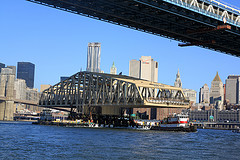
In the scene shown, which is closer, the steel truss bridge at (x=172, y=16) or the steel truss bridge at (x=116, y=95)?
the steel truss bridge at (x=172, y=16)

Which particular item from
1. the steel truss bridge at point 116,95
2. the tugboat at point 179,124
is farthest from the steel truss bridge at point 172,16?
the steel truss bridge at point 116,95

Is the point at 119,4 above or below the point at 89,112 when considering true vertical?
above

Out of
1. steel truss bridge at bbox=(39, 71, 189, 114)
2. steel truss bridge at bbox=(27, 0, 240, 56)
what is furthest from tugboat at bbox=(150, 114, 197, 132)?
steel truss bridge at bbox=(27, 0, 240, 56)

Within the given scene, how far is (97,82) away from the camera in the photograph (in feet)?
454

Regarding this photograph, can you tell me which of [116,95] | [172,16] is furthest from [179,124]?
[172,16]

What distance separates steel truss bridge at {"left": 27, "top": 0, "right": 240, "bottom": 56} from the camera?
214ft

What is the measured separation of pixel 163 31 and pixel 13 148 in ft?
138

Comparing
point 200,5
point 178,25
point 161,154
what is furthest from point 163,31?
point 161,154

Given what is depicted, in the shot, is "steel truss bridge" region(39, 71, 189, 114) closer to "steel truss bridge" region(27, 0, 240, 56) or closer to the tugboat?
the tugboat

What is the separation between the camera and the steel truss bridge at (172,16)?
65.4m

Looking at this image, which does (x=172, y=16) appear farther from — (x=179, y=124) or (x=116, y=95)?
(x=116, y=95)

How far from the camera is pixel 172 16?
2771 inches

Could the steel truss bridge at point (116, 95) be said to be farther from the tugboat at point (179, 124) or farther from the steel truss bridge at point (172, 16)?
the steel truss bridge at point (172, 16)

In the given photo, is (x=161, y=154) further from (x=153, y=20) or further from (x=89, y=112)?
(x=89, y=112)
